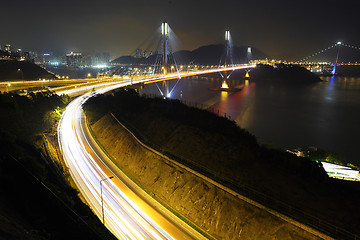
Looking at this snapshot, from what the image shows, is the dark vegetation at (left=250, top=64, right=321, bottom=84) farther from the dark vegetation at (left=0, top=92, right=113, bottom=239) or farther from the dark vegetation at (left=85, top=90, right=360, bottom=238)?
the dark vegetation at (left=0, top=92, right=113, bottom=239)

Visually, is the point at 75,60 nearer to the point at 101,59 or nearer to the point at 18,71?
the point at 101,59

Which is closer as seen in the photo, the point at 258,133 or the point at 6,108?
the point at 6,108

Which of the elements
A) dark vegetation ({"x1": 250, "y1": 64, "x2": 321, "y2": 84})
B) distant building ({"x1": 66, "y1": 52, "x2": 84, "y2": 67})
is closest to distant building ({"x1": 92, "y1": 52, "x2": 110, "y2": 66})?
distant building ({"x1": 66, "y1": 52, "x2": 84, "y2": 67})

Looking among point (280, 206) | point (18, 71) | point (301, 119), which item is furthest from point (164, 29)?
point (280, 206)

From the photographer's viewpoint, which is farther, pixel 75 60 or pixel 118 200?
pixel 75 60

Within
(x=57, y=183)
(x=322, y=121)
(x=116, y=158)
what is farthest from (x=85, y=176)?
(x=322, y=121)

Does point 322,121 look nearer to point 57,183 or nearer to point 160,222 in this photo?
point 160,222
